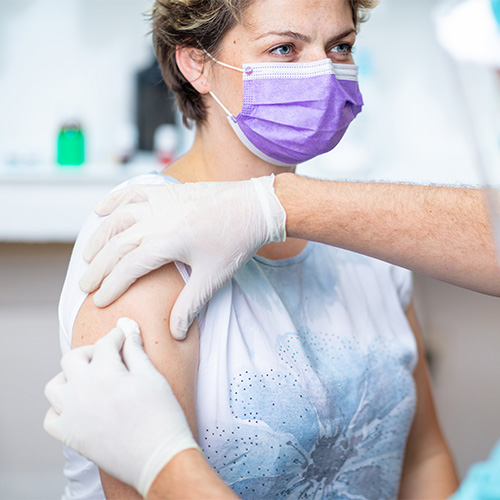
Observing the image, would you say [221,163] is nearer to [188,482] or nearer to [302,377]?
[302,377]

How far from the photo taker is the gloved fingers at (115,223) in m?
0.96

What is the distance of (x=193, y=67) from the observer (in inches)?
46.5

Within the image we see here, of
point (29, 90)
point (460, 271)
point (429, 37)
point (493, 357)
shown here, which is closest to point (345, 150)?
point (429, 37)

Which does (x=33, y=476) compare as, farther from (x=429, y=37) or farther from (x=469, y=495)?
(x=429, y=37)

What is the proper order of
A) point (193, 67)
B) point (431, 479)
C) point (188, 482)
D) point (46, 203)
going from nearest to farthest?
point (188, 482)
point (193, 67)
point (431, 479)
point (46, 203)

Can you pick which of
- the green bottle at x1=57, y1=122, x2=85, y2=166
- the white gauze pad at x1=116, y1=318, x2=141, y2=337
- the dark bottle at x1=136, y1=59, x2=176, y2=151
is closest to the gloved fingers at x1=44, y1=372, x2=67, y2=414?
the white gauze pad at x1=116, y1=318, x2=141, y2=337

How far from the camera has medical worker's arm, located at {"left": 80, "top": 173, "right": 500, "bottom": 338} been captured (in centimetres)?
93

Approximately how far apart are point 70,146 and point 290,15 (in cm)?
135

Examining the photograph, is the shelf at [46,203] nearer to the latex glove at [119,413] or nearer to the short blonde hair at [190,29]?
the short blonde hair at [190,29]

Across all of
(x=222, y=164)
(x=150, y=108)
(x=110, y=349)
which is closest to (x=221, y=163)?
(x=222, y=164)

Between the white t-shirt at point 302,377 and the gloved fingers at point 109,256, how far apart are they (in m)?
0.05

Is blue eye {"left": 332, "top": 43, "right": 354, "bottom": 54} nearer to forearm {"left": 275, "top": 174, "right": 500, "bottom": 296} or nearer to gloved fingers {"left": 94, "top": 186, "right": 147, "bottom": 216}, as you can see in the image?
forearm {"left": 275, "top": 174, "right": 500, "bottom": 296}

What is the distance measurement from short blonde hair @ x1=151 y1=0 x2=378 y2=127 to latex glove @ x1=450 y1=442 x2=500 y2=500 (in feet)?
2.77

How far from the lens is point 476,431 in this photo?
99.7 inches
